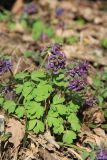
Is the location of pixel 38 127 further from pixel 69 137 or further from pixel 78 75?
pixel 78 75

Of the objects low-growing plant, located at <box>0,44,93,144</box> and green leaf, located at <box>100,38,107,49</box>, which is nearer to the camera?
low-growing plant, located at <box>0,44,93,144</box>

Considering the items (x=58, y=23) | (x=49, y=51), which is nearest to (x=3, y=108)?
(x=49, y=51)

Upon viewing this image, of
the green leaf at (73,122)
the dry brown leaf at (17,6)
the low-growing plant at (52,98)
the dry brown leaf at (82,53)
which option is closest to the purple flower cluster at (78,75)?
the low-growing plant at (52,98)

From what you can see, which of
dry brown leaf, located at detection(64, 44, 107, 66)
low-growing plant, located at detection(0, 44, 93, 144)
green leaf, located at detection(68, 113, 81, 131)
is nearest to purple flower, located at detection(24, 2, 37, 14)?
dry brown leaf, located at detection(64, 44, 107, 66)

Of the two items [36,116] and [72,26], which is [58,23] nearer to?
[72,26]

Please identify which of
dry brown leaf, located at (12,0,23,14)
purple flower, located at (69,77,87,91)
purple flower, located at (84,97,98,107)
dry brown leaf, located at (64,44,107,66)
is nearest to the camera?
purple flower, located at (69,77,87,91)

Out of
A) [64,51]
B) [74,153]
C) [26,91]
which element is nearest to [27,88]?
[26,91]

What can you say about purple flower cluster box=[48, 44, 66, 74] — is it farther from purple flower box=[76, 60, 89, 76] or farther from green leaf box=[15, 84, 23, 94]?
green leaf box=[15, 84, 23, 94]
